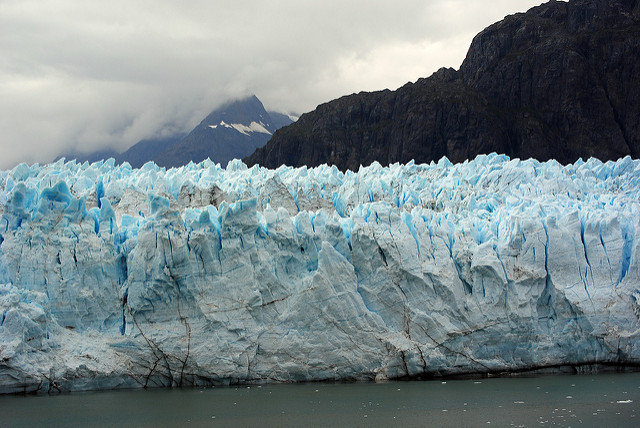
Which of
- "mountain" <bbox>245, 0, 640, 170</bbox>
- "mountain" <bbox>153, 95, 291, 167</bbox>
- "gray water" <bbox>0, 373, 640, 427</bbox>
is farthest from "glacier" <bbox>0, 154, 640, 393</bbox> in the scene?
"mountain" <bbox>153, 95, 291, 167</bbox>

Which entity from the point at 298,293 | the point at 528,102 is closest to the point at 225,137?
the point at 528,102

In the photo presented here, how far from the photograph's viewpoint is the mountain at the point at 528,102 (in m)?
40.2

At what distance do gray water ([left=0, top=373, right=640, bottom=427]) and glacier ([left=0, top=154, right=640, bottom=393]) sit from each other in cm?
76

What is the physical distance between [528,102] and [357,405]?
107 ft

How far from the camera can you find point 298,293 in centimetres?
1712

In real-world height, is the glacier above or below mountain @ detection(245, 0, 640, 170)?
below

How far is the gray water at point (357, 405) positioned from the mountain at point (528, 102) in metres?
26.1

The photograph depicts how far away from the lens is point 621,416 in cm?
1173

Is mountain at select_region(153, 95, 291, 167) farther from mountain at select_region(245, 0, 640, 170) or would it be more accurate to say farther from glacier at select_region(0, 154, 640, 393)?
glacier at select_region(0, 154, 640, 393)

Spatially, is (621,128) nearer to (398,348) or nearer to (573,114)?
(573,114)

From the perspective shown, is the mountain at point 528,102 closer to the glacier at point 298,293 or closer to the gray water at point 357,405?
the glacier at point 298,293

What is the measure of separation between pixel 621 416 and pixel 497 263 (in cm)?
653

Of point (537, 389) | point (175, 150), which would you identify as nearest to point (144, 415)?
point (537, 389)

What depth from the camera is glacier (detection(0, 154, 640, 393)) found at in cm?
1623
